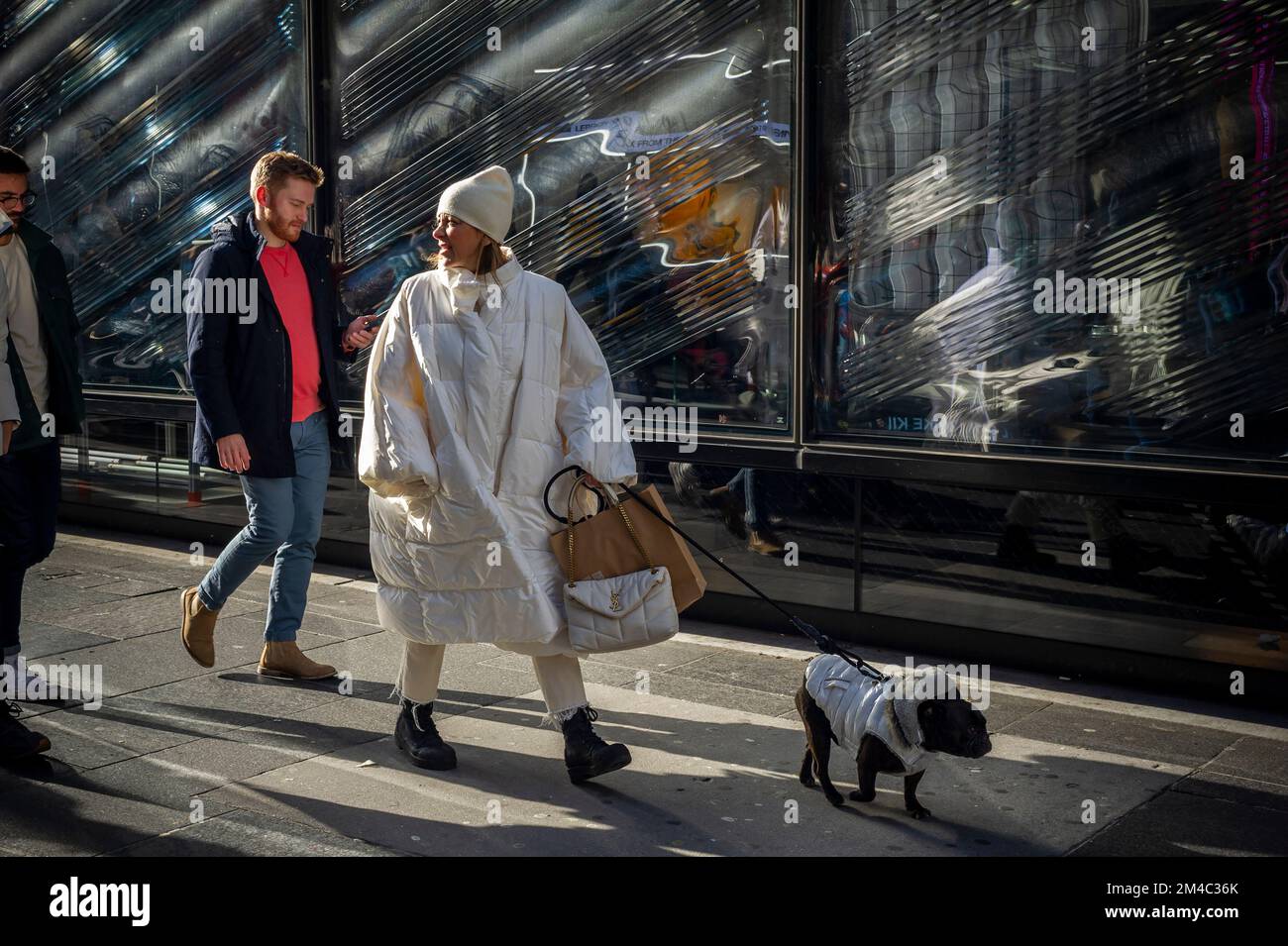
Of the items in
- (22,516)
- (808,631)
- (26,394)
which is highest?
(26,394)

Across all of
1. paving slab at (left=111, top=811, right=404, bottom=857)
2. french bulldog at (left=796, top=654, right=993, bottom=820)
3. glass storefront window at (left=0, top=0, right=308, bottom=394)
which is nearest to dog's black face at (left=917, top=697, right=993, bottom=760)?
french bulldog at (left=796, top=654, right=993, bottom=820)

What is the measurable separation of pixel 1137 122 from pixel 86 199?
23.5 feet

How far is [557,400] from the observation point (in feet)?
15.0

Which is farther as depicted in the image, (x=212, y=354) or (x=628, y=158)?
(x=628, y=158)

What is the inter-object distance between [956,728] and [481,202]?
2126mm

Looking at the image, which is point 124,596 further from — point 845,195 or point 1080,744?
point 1080,744

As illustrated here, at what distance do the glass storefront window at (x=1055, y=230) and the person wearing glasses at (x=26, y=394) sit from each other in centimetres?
320

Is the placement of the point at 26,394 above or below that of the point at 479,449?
above

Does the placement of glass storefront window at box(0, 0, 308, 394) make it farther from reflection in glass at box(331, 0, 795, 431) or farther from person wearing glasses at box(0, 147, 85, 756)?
person wearing glasses at box(0, 147, 85, 756)

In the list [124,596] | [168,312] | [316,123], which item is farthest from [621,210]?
[168,312]

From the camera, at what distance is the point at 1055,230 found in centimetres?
570

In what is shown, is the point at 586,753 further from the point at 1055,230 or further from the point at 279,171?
the point at 1055,230

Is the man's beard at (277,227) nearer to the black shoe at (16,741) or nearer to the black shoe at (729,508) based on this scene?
the black shoe at (16,741)

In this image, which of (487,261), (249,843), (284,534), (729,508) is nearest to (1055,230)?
(729,508)
